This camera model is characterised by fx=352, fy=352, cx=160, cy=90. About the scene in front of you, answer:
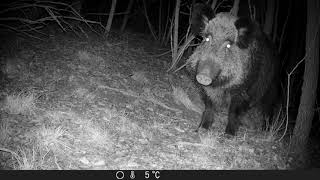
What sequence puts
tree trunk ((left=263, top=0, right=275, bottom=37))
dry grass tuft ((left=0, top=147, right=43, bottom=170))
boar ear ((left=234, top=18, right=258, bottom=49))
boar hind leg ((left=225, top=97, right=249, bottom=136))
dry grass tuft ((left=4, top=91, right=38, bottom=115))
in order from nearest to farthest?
dry grass tuft ((left=0, top=147, right=43, bottom=170)), dry grass tuft ((left=4, top=91, right=38, bottom=115)), boar ear ((left=234, top=18, right=258, bottom=49)), boar hind leg ((left=225, top=97, right=249, bottom=136)), tree trunk ((left=263, top=0, right=275, bottom=37))

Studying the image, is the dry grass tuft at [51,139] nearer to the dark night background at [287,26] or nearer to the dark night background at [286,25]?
the dark night background at [286,25]

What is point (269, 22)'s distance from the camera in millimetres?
6180

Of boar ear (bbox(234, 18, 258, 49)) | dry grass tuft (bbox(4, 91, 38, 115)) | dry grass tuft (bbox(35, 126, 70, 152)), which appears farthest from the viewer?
boar ear (bbox(234, 18, 258, 49))

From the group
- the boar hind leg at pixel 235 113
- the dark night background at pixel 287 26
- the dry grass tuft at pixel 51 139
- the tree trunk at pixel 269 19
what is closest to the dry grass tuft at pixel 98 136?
the dry grass tuft at pixel 51 139

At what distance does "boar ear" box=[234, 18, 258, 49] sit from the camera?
3955 mm

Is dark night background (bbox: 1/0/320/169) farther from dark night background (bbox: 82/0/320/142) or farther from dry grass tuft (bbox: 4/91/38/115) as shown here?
dry grass tuft (bbox: 4/91/38/115)

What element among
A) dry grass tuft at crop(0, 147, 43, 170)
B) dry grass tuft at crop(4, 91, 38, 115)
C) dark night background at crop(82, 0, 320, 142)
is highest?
dark night background at crop(82, 0, 320, 142)

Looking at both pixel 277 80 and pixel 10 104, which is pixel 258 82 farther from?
pixel 10 104

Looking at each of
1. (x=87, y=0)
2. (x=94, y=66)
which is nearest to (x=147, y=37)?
(x=87, y=0)

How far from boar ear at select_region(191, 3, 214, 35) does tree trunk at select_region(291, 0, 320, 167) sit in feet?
3.74

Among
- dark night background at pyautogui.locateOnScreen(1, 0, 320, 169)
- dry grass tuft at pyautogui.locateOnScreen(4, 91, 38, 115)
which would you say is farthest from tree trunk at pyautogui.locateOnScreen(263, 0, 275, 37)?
dry grass tuft at pyautogui.locateOnScreen(4, 91, 38, 115)

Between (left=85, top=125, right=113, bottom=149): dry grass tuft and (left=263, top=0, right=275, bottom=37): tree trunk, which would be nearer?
(left=85, top=125, right=113, bottom=149): dry grass tuft

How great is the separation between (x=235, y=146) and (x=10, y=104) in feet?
8.09

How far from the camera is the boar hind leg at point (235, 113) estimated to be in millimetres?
4438
